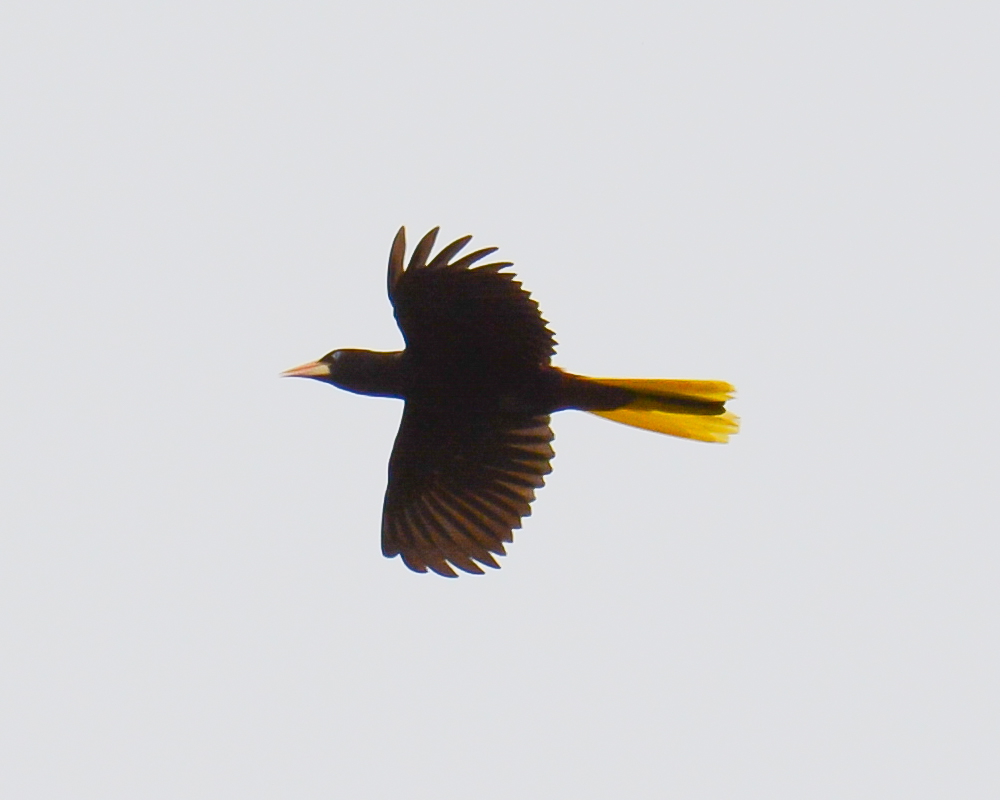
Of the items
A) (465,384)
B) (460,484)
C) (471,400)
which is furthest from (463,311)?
(460,484)

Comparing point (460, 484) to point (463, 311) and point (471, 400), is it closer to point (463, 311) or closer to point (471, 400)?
point (471, 400)

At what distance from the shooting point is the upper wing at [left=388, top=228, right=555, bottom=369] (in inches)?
226

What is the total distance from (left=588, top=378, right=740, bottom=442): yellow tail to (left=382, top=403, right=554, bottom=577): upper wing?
1.29ft

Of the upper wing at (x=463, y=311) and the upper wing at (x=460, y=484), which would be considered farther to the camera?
the upper wing at (x=460, y=484)

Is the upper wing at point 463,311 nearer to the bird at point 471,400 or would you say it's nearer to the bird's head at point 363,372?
the bird at point 471,400

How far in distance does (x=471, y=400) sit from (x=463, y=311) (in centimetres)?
52

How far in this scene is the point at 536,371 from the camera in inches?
242

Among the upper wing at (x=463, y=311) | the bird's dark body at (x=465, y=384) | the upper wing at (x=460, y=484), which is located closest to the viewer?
the upper wing at (x=463, y=311)

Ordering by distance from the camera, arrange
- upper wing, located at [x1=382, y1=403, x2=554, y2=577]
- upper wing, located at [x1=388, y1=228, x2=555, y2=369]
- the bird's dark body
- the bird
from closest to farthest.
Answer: upper wing, located at [x1=388, y1=228, x2=555, y2=369] → the bird → the bird's dark body → upper wing, located at [x1=382, y1=403, x2=554, y2=577]

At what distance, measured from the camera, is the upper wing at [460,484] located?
6422 millimetres

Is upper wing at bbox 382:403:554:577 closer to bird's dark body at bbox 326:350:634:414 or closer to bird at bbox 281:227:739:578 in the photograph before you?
bird at bbox 281:227:739:578

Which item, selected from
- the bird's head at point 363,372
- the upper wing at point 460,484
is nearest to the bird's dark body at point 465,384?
the bird's head at point 363,372

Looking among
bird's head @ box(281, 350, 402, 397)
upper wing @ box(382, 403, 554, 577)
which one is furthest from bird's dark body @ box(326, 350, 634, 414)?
upper wing @ box(382, 403, 554, 577)

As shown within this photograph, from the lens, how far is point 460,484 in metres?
6.50
